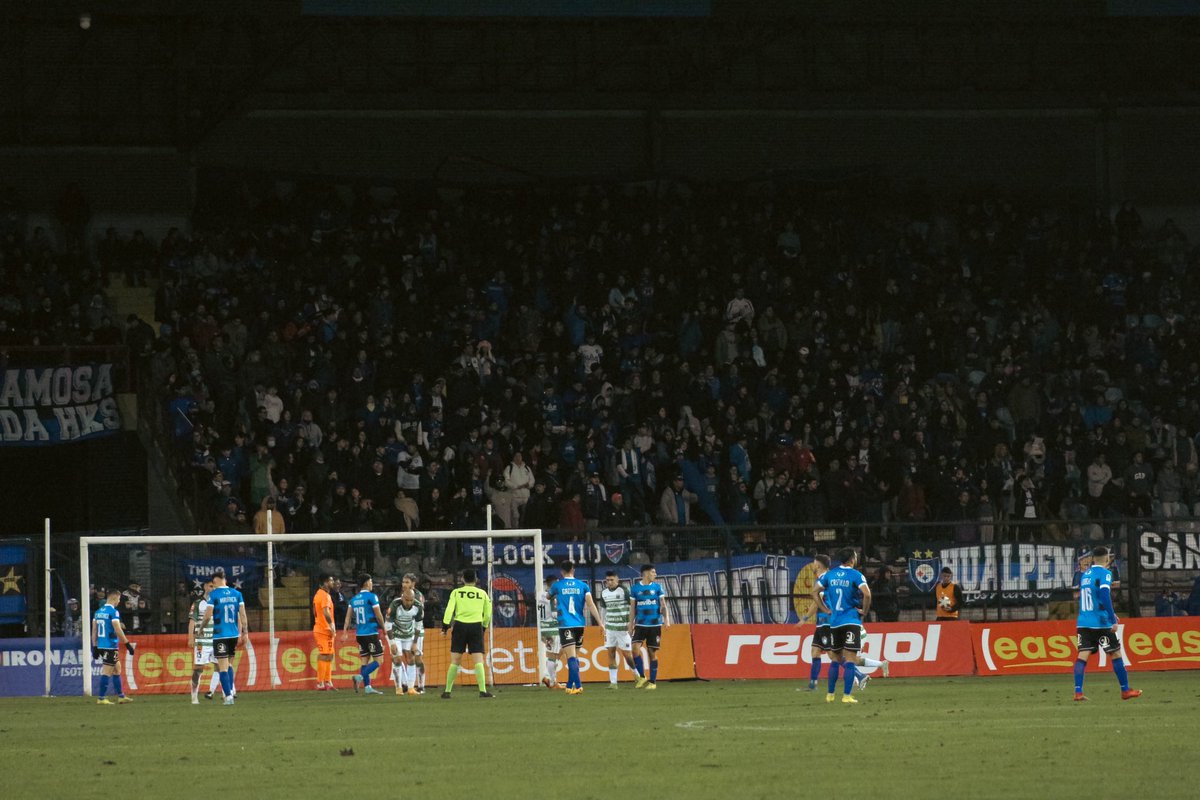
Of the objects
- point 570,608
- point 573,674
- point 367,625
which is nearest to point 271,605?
point 367,625

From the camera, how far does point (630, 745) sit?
18250 mm

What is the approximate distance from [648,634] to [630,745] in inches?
423

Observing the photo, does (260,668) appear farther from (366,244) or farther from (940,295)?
(940,295)

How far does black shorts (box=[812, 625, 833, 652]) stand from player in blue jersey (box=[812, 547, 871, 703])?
0.25 m

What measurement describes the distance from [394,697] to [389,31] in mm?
19061

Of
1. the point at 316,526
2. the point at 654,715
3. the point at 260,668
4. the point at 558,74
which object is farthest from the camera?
the point at 558,74

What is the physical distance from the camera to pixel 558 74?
4378 centimetres

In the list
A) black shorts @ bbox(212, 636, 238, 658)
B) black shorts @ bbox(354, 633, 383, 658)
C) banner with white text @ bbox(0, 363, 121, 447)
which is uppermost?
banner with white text @ bbox(0, 363, 121, 447)

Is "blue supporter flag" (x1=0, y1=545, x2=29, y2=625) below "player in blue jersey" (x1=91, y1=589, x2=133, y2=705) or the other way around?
the other way around

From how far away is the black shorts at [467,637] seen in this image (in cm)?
2658

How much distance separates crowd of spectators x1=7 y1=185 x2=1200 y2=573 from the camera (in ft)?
112

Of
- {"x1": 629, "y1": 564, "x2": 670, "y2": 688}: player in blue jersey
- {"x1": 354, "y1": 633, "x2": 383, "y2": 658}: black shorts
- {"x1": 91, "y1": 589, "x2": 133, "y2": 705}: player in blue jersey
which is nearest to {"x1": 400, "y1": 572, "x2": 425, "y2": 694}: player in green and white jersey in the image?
{"x1": 354, "y1": 633, "x2": 383, "y2": 658}: black shorts

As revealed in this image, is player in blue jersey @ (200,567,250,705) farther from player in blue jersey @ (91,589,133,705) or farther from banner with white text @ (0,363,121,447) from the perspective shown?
banner with white text @ (0,363,121,447)

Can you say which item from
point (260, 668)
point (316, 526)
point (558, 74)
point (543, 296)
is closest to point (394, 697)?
point (260, 668)
